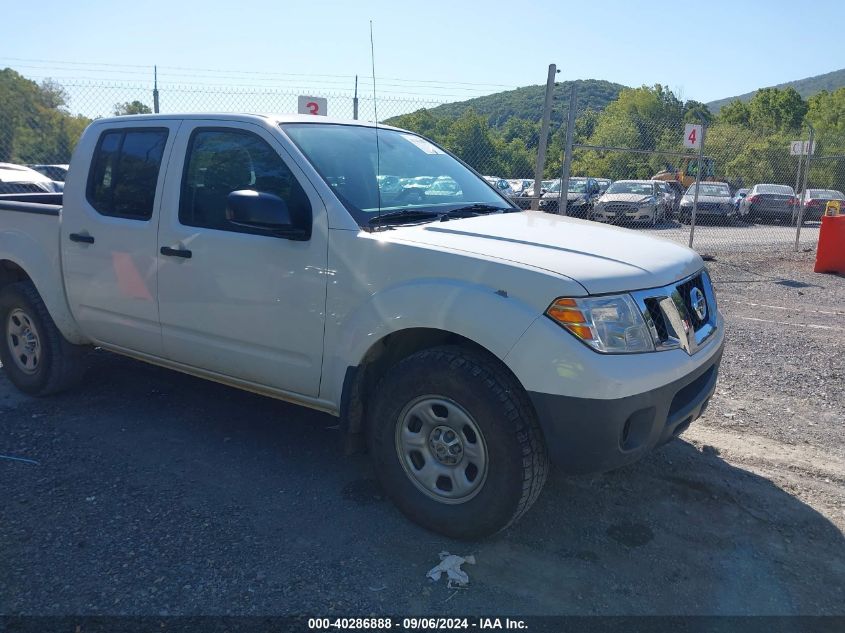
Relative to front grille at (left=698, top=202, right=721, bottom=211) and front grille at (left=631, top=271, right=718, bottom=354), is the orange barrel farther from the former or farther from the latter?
front grille at (left=698, top=202, right=721, bottom=211)

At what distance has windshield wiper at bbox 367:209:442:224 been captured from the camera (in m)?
3.53

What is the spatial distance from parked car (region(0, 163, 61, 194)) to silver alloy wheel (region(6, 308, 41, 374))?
26.8 ft

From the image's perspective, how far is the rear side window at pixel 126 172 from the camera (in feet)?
14.1

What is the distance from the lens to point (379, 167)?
3939 millimetres

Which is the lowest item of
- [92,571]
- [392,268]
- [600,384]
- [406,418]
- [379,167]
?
[92,571]

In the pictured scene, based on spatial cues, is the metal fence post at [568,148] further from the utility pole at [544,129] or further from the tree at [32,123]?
the tree at [32,123]

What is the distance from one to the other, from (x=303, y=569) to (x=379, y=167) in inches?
83.8

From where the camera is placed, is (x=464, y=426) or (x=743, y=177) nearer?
(x=464, y=426)

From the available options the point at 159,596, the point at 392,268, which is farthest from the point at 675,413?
the point at 159,596

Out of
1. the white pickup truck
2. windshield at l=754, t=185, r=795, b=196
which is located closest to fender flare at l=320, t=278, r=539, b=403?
the white pickup truck

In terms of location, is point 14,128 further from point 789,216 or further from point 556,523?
point 789,216

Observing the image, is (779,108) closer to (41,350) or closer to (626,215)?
(626,215)

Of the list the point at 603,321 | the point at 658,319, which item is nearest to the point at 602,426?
the point at 603,321

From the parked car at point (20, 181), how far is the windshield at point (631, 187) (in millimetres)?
14880
